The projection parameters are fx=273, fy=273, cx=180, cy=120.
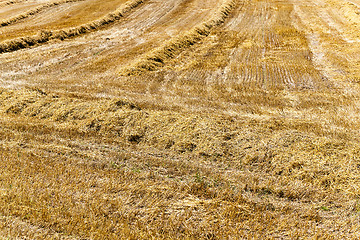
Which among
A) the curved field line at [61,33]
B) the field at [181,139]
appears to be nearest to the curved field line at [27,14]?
the curved field line at [61,33]

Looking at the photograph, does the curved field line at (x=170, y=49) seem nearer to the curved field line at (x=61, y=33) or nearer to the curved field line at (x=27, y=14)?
the curved field line at (x=61, y=33)

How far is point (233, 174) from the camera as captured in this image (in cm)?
701

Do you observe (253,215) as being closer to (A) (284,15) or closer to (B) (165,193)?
(B) (165,193)

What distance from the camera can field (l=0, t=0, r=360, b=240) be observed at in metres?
→ 5.31

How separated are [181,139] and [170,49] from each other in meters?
11.4

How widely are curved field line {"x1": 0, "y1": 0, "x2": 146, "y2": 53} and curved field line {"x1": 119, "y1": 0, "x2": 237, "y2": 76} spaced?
9.50 meters

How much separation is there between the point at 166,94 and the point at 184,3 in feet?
85.2

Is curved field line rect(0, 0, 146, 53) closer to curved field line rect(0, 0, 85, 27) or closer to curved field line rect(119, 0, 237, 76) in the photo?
curved field line rect(0, 0, 85, 27)

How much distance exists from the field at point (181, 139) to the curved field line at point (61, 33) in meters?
0.20

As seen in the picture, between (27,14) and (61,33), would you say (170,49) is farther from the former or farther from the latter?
(27,14)

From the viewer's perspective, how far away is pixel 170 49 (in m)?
18.4

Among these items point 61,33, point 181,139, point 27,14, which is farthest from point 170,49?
point 27,14

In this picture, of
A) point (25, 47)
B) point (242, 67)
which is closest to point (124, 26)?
point (25, 47)

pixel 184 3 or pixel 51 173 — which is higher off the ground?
pixel 184 3
